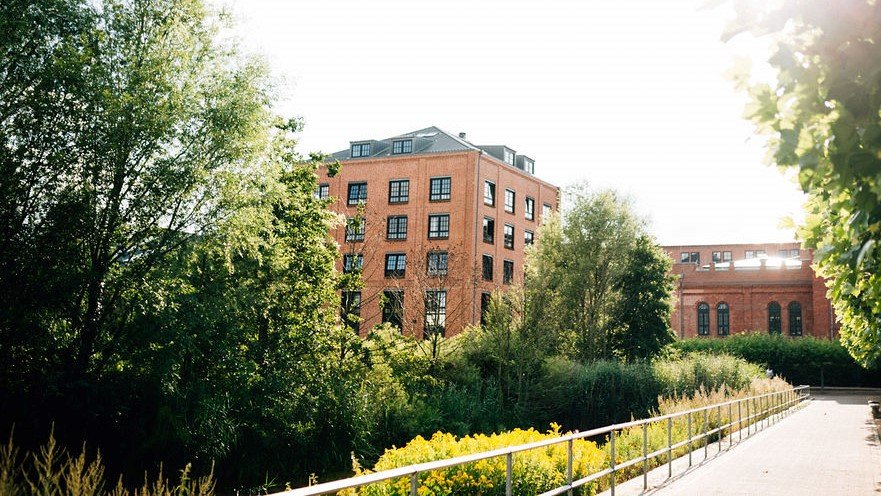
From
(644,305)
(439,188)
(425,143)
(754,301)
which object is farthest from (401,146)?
(754,301)

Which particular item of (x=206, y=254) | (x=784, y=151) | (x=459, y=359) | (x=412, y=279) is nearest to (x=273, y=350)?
(x=206, y=254)

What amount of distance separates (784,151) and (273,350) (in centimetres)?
2082

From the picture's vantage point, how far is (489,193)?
167ft

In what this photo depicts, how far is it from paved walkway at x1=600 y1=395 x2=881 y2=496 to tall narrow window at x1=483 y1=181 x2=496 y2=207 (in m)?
31.5

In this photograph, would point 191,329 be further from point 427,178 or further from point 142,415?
point 427,178

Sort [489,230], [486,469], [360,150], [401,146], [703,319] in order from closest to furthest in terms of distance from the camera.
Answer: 1. [486,469]
2. [489,230]
3. [401,146]
4. [360,150]
5. [703,319]

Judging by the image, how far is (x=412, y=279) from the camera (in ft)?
113

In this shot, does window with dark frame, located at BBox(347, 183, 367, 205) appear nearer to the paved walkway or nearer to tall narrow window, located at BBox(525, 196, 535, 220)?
tall narrow window, located at BBox(525, 196, 535, 220)

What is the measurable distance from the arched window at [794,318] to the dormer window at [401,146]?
112 feet

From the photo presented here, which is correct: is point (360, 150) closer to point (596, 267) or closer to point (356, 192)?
point (356, 192)

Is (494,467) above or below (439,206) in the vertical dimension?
below

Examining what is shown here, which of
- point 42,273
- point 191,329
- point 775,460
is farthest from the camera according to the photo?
point 191,329

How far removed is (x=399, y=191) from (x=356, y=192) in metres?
3.66

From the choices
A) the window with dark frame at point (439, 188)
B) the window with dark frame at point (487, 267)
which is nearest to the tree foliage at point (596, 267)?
the window with dark frame at point (487, 267)
